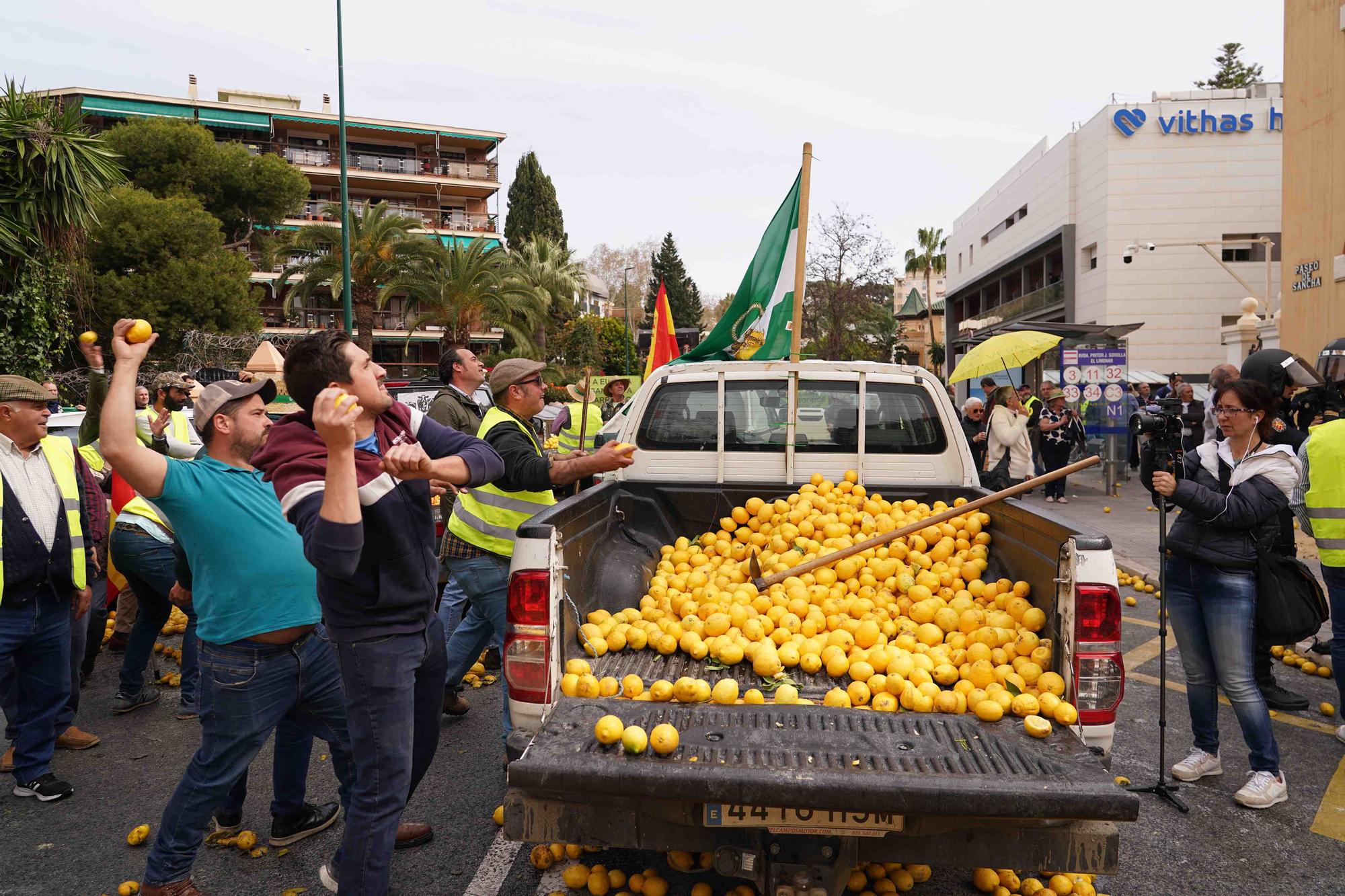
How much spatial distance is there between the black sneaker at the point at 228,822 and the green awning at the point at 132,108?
55.8 m

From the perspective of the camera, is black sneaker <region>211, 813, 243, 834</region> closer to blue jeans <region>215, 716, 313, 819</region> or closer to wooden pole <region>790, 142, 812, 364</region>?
blue jeans <region>215, 716, 313, 819</region>

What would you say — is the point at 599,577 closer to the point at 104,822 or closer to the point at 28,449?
the point at 104,822

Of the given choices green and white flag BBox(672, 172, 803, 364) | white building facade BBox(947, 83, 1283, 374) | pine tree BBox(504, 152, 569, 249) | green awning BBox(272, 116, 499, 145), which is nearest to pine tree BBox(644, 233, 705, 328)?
pine tree BBox(504, 152, 569, 249)

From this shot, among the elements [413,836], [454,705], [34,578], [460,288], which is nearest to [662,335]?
[454,705]

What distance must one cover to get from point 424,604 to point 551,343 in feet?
161

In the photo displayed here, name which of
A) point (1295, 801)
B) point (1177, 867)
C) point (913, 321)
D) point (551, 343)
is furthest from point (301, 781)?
point (913, 321)

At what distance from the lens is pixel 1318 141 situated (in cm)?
1773

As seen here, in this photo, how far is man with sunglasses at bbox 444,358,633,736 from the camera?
14.2 feet

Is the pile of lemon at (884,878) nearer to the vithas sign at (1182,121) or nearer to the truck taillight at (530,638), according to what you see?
the truck taillight at (530,638)

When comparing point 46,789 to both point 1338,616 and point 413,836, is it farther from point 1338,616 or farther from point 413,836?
point 1338,616

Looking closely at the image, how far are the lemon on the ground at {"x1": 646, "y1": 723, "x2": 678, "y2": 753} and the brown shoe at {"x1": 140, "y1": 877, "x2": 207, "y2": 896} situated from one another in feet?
6.46

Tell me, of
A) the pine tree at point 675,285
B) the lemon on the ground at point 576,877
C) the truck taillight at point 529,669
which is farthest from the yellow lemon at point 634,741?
the pine tree at point 675,285

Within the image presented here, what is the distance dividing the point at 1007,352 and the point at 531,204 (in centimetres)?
5783

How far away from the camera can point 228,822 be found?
13.3ft
